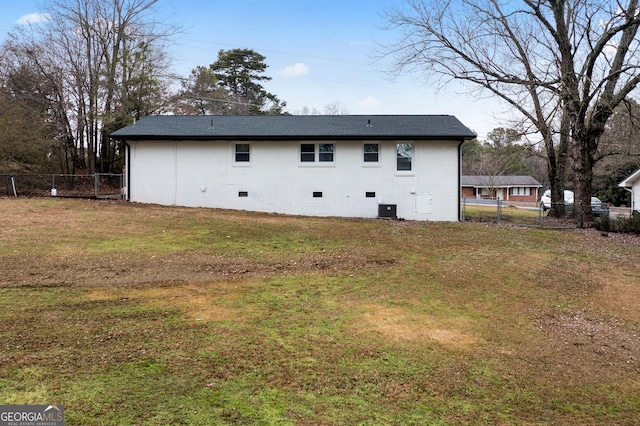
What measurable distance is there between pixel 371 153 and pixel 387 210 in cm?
264

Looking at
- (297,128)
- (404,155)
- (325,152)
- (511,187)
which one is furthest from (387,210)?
(511,187)

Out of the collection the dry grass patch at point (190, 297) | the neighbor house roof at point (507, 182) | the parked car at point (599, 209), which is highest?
the neighbor house roof at point (507, 182)

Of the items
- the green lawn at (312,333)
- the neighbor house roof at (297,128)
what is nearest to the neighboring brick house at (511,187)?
the neighbor house roof at (297,128)

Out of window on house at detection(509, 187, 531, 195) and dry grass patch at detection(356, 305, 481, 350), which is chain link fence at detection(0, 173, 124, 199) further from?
window on house at detection(509, 187, 531, 195)

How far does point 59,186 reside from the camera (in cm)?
2075

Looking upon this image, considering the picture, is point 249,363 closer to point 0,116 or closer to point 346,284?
point 346,284

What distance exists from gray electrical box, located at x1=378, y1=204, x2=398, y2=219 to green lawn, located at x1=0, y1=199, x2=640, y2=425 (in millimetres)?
6672

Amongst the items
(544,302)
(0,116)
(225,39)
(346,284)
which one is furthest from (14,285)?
(225,39)

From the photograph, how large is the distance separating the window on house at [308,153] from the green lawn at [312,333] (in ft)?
25.7

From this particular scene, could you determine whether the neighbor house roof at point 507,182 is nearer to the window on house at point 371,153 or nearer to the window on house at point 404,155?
the window on house at point 404,155

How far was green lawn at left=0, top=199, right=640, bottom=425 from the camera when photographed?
3107 mm

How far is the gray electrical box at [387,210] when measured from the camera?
663 inches

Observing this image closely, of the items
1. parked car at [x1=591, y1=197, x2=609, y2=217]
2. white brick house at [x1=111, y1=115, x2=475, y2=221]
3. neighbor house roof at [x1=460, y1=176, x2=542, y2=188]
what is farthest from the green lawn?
neighbor house roof at [x1=460, y1=176, x2=542, y2=188]

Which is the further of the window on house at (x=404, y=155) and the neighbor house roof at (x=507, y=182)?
the neighbor house roof at (x=507, y=182)
